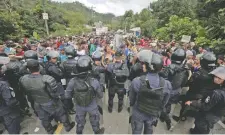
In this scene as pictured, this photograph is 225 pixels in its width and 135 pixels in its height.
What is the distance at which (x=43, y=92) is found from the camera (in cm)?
349

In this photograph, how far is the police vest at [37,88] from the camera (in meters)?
3.37

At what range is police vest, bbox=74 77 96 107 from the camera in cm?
332

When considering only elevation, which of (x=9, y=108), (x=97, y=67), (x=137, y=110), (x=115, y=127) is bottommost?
(x=115, y=127)

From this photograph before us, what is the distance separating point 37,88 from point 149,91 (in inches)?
83.0

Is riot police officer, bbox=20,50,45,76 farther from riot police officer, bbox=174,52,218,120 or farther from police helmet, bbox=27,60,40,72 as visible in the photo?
riot police officer, bbox=174,52,218,120

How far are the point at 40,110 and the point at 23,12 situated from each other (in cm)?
2465

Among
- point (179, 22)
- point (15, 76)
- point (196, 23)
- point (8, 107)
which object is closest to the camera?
point (8, 107)

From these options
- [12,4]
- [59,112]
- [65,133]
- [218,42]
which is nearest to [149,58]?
[59,112]

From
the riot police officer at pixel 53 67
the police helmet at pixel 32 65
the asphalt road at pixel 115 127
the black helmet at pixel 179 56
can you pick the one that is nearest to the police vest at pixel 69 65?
the riot police officer at pixel 53 67

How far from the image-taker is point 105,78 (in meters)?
5.43

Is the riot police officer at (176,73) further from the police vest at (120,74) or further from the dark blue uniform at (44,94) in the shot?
the dark blue uniform at (44,94)

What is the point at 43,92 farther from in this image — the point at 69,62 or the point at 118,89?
the point at 118,89

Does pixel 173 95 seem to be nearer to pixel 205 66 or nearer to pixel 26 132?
pixel 205 66

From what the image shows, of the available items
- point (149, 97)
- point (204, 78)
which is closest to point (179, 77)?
point (204, 78)
